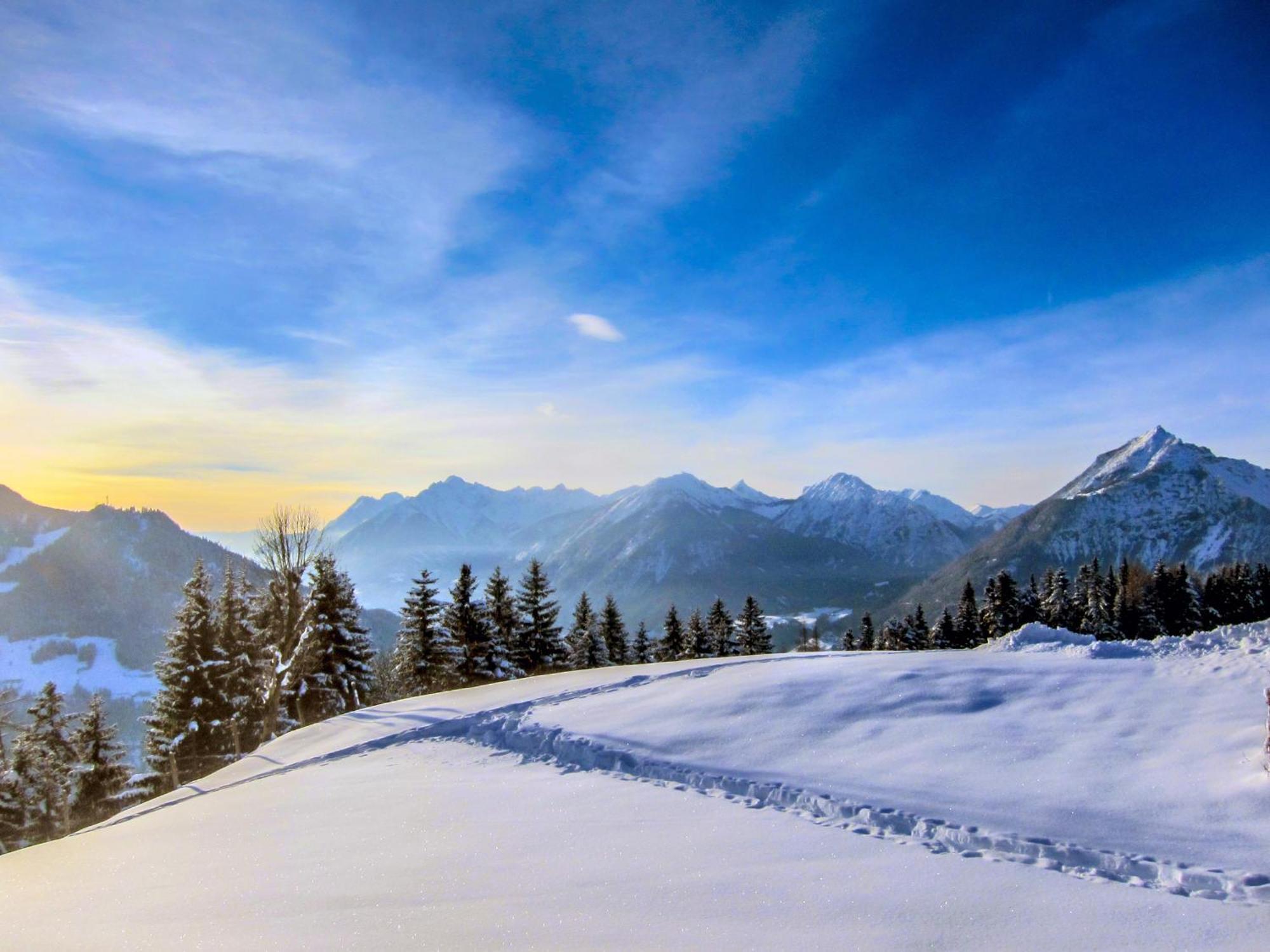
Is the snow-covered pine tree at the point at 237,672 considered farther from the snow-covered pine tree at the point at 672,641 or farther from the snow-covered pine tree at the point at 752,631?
the snow-covered pine tree at the point at 752,631

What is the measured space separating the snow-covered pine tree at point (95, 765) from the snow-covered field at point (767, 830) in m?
18.2

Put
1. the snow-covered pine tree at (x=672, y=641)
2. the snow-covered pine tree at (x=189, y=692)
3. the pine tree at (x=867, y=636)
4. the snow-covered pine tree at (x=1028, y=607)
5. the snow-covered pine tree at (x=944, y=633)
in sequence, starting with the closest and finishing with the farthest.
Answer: the snow-covered pine tree at (x=189, y=692) → the snow-covered pine tree at (x=672, y=641) → the snow-covered pine tree at (x=1028, y=607) → the snow-covered pine tree at (x=944, y=633) → the pine tree at (x=867, y=636)

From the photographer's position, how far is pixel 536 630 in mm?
36375

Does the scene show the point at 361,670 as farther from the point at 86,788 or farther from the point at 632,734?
the point at 632,734

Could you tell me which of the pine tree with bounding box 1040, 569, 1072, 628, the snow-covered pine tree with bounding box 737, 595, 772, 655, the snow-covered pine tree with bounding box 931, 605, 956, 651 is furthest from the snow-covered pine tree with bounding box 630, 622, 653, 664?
the pine tree with bounding box 1040, 569, 1072, 628

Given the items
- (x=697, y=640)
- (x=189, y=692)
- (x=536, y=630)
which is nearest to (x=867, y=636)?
(x=697, y=640)

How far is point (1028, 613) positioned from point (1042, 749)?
50.3m

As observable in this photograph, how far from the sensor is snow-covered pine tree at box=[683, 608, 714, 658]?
45312 millimetres

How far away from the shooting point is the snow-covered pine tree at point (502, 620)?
33094mm

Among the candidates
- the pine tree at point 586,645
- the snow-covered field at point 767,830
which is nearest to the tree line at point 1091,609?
the pine tree at point 586,645

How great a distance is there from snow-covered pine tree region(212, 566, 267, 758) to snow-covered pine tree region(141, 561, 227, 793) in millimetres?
177

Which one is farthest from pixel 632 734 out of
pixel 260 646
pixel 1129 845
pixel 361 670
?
pixel 260 646

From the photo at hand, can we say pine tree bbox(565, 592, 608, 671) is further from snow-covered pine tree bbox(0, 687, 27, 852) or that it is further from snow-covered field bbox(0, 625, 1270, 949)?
snow-covered field bbox(0, 625, 1270, 949)

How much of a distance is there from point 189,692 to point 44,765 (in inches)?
209
